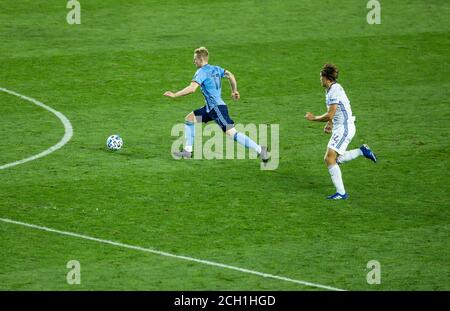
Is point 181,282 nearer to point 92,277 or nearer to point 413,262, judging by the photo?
point 92,277

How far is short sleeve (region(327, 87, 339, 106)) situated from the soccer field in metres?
1.43

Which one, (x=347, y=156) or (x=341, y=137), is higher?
(x=341, y=137)

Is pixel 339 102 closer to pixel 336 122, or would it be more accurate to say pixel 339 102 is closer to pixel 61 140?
pixel 336 122

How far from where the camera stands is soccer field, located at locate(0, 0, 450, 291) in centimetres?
1284

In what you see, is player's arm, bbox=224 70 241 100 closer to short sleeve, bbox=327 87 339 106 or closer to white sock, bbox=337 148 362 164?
short sleeve, bbox=327 87 339 106

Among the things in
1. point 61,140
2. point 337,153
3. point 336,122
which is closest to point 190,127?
point 61,140

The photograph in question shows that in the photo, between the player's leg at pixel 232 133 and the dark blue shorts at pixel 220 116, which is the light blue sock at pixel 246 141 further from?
the dark blue shorts at pixel 220 116

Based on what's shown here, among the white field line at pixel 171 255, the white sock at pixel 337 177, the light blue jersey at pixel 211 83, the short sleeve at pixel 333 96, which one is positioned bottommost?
the white field line at pixel 171 255

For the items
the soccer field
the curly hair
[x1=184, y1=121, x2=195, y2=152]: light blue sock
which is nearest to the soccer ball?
Answer: the soccer field

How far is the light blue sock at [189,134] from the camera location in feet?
56.0

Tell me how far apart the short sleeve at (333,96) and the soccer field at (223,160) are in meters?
1.43

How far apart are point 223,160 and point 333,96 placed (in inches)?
106

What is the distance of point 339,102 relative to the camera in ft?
50.5

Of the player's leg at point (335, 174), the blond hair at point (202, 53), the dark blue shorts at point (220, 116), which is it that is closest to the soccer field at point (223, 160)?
the player's leg at point (335, 174)
